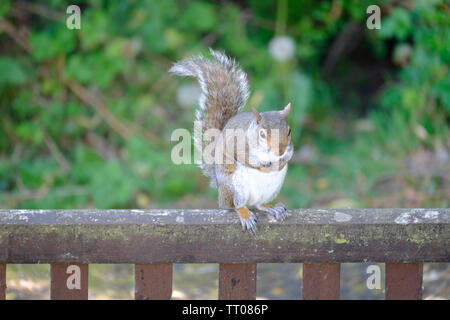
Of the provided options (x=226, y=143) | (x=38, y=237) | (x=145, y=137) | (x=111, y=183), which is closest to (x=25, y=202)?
(x=111, y=183)

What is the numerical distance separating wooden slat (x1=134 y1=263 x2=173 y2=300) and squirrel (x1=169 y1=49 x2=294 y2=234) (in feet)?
0.51

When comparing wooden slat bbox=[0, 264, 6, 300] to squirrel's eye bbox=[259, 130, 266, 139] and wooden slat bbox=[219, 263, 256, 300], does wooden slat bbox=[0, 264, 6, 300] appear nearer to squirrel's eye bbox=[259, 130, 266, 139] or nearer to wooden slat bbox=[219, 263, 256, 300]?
wooden slat bbox=[219, 263, 256, 300]

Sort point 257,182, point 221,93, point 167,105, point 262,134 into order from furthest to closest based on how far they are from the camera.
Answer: point 167,105, point 221,93, point 257,182, point 262,134

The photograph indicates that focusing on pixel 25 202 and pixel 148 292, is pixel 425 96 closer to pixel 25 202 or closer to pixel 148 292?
pixel 25 202

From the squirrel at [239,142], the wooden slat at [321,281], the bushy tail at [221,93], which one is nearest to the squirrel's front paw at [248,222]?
the squirrel at [239,142]

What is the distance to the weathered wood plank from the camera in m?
1.05

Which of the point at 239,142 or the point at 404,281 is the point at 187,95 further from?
the point at 404,281

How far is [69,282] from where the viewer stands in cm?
105

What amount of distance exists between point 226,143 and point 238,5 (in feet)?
8.82

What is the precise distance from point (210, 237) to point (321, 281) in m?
0.21

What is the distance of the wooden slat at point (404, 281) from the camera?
1.08 m

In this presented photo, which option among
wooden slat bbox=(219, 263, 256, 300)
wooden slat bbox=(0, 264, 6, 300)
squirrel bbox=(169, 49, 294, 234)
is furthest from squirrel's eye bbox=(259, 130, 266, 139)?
wooden slat bbox=(0, 264, 6, 300)

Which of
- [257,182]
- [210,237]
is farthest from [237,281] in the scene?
[257,182]
